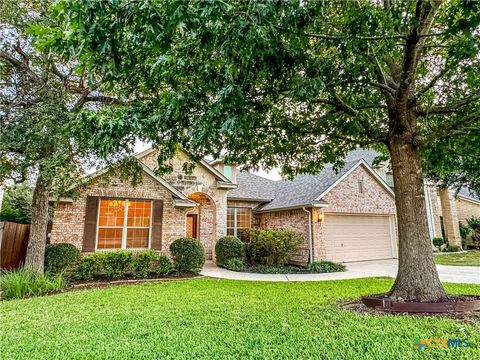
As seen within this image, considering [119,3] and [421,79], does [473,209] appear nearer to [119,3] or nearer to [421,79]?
[421,79]

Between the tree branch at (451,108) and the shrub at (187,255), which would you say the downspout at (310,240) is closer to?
the shrub at (187,255)

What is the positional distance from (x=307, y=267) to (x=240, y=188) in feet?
22.0

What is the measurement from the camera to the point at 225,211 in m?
15.0

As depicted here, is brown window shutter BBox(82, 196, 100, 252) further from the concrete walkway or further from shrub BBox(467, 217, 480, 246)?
shrub BBox(467, 217, 480, 246)

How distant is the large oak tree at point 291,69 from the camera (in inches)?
131

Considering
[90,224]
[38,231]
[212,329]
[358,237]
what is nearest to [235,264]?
[90,224]

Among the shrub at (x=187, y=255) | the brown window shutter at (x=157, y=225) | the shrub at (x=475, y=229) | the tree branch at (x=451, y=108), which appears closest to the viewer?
the tree branch at (x=451, y=108)

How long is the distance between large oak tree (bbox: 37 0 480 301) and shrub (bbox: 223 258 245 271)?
20.3ft

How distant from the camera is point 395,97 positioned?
20.7 feet

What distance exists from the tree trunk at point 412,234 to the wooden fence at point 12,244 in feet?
37.1

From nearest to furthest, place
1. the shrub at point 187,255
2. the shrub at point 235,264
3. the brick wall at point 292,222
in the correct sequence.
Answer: the shrub at point 187,255
the shrub at point 235,264
the brick wall at point 292,222

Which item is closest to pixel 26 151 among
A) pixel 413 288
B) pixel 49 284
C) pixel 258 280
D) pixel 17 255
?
pixel 49 284

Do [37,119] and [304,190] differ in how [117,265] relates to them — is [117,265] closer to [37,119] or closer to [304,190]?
[37,119]

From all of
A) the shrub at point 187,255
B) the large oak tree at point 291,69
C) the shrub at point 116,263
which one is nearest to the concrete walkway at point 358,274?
the shrub at point 187,255
